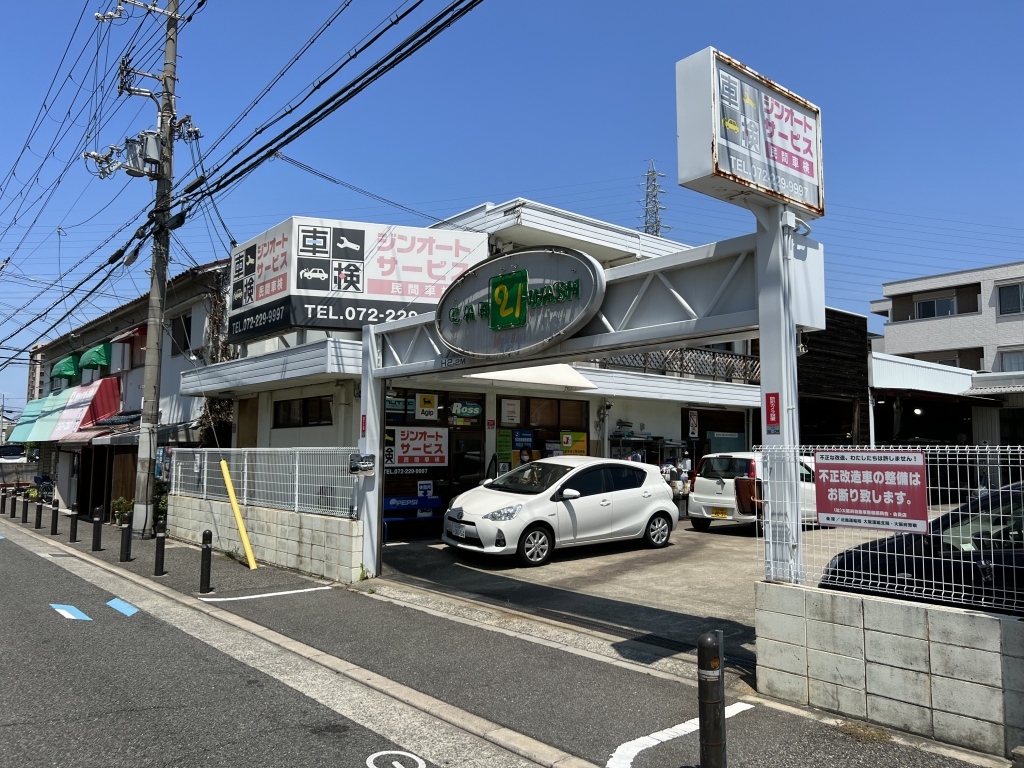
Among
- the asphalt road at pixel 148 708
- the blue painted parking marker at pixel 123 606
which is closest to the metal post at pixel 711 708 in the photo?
the asphalt road at pixel 148 708

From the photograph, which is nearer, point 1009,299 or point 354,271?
point 354,271

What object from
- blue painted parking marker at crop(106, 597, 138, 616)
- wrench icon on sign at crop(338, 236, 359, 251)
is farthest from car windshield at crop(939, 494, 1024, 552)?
wrench icon on sign at crop(338, 236, 359, 251)

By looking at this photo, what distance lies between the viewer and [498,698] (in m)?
5.78

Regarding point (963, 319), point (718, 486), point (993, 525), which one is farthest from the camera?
point (963, 319)

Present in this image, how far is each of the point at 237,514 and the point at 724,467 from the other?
963 cm

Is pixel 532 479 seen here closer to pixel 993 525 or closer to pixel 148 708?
pixel 148 708

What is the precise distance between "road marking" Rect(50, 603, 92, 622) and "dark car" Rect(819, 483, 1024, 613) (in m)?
8.34

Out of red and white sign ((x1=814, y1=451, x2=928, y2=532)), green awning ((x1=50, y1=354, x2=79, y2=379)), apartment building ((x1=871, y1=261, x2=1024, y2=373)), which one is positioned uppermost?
apartment building ((x1=871, y1=261, x2=1024, y2=373))

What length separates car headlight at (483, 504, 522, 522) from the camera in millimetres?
11094

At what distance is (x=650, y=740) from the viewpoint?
16.2 ft

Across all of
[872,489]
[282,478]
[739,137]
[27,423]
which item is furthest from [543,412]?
[27,423]

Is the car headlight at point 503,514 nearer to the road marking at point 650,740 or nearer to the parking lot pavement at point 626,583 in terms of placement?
the parking lot pavement at point 626,583

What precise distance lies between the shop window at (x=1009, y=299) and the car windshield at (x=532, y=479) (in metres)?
29.0

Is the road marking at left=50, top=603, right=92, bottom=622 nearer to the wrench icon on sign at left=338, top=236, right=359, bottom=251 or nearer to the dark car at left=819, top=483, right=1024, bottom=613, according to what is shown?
the wrench icon on sign at left=338, top=236, right=359, bottom=251
